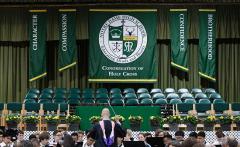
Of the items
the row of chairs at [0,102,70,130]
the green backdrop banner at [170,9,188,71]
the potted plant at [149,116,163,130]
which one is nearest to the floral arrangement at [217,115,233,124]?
the potted plant at [149,116,163,130]

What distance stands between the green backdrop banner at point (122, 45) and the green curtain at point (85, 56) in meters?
0.56

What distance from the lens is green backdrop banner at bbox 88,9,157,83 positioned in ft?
95.3

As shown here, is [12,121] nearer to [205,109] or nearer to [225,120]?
[225,120]

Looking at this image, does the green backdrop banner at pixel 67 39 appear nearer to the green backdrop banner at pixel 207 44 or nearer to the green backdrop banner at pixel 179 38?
the green backdrop banner at pixel 179 38

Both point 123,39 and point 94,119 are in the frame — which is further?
point 123,39

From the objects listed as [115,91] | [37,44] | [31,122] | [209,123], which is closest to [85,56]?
[37,44]

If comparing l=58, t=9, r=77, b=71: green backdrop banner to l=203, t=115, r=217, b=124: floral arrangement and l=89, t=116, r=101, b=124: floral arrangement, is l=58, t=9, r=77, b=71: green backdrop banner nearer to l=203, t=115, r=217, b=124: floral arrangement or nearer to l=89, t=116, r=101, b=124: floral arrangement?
l=89, t=116, r=101, b=124: floral arrangement

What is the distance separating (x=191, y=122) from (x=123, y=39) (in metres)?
8.09

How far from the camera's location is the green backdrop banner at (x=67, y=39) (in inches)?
1146

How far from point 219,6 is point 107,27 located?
5193 millimetres

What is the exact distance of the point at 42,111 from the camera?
24328 millimetres

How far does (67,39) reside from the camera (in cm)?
2927

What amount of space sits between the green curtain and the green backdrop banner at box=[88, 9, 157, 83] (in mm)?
559

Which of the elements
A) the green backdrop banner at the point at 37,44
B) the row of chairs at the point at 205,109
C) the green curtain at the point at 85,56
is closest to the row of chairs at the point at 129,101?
the row of chairs at the point at 205,109
